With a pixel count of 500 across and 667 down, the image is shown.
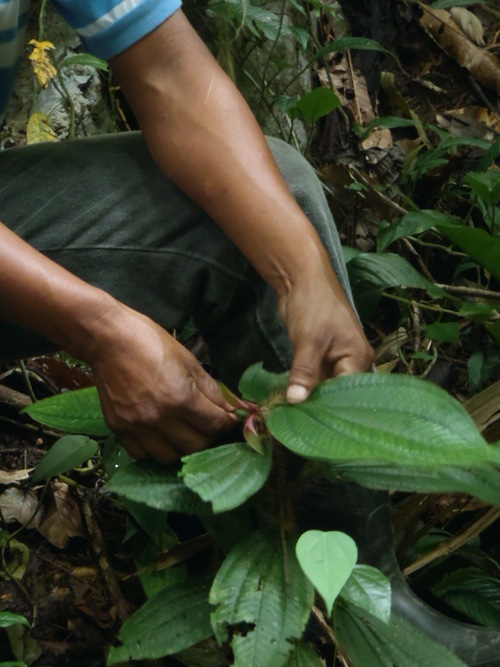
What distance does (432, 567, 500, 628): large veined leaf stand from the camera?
1.11m

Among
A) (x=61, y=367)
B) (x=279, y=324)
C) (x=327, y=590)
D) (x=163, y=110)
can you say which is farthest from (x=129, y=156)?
(x=327, y=590)

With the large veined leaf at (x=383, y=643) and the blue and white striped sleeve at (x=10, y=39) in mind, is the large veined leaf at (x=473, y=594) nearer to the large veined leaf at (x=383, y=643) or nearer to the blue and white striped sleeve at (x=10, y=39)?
the large veined leaf at (x=383, y=643)

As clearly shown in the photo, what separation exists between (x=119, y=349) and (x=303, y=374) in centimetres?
21

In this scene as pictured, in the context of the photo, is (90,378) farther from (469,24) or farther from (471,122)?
(469,24)

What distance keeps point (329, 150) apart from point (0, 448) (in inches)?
47.4

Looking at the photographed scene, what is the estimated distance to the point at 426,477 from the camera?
2.84ft

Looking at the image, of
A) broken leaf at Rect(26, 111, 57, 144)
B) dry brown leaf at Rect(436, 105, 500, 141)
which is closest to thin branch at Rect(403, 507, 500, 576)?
broken leaf at Rect(26, 111, 57, 144)

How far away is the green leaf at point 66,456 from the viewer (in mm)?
1192

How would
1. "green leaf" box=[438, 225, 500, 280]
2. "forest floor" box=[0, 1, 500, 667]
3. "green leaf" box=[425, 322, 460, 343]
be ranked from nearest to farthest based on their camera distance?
"forest floor" box=[0, 1, 500, 667], "green leaf" box=[438, 225, 500, 280], "green leaf" box=[425, 322, 460, 343]

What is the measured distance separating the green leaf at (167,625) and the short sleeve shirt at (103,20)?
2.33ft

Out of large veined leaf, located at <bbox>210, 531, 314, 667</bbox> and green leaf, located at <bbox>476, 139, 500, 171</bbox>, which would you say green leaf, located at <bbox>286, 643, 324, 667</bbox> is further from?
green leaf, located at <bbox>476, 139, 500, 171</bbox>

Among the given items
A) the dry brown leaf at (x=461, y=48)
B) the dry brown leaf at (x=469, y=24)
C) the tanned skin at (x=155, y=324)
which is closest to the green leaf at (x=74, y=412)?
the tanned skin at (x=155, y=324)

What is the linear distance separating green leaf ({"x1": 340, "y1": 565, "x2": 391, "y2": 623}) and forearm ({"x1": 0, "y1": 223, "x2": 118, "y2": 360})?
1.22 ft

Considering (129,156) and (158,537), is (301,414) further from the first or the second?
(129,156)
